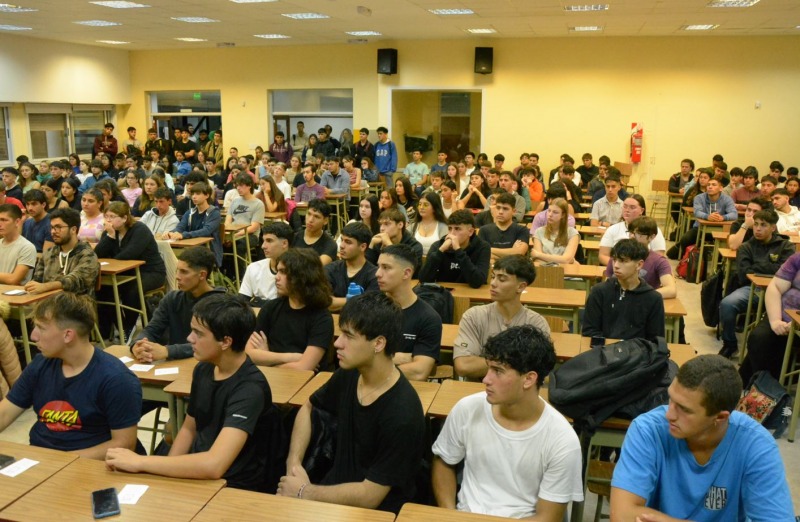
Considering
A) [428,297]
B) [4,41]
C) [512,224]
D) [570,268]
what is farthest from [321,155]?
[428,297]

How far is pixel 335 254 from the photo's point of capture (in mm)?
5332

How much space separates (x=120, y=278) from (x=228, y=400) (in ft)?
11.7

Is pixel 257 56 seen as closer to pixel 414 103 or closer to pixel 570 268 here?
pixel 414 103

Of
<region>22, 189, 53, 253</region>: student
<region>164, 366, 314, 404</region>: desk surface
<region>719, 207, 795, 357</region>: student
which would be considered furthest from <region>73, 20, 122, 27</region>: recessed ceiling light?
<region>719, 207, 795, 357</region>: student

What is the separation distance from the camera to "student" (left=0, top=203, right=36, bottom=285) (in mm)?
5059

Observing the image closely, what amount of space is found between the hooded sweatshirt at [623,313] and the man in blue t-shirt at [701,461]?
1891 millimetres

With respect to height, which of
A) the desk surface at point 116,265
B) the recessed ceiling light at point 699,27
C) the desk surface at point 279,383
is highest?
the recessed ceiling light at point 699,27

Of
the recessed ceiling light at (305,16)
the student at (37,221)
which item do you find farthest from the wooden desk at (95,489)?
the recessed ceiling light at (305,16)

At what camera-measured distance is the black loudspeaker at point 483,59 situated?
12859mm

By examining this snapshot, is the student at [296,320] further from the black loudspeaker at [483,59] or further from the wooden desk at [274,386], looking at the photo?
the black loudspeaker at [483,59]

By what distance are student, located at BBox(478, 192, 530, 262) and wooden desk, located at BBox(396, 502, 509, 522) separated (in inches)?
154

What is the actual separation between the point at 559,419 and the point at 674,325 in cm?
253

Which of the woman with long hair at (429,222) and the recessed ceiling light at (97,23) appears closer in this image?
the woman with long hair at (429,222)

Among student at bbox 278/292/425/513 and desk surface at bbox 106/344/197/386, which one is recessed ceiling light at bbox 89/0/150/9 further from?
student at bbox 278/292/425/513
